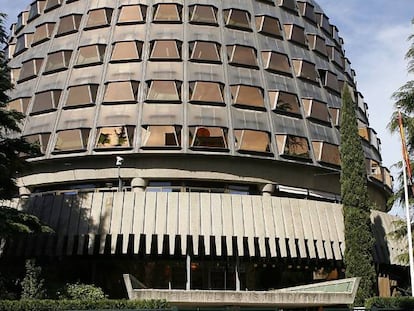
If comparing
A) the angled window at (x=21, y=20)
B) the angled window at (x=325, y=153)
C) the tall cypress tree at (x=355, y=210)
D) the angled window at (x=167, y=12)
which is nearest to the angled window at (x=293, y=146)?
the angled window at (x=325, y=153)

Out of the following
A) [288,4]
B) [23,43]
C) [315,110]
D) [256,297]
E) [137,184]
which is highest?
[288,4]

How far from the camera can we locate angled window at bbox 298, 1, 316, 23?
45844 mm

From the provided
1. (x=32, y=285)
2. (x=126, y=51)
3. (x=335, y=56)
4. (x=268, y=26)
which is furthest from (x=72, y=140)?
(x=335, y=56)

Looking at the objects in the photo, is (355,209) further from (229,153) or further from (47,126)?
(47,126)

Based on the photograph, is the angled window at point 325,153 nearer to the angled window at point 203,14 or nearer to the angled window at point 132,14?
the angled window at point 203,14

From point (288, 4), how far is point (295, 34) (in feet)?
11.9

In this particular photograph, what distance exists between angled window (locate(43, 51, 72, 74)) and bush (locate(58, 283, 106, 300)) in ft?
59.7

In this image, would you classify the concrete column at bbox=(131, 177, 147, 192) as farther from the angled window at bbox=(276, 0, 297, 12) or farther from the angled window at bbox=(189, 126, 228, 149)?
the angled window at bbox=(276, 0, 297, 12)

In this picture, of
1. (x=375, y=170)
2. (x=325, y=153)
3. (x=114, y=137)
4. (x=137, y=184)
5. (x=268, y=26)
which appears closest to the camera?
(x=137, y=184)

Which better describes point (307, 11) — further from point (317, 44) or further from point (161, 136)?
point (161, 136)

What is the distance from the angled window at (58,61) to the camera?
128 feet

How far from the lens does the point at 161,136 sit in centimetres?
3394

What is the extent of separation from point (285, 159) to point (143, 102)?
32.2 feet

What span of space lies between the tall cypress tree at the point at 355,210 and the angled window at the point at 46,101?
19.0 m
